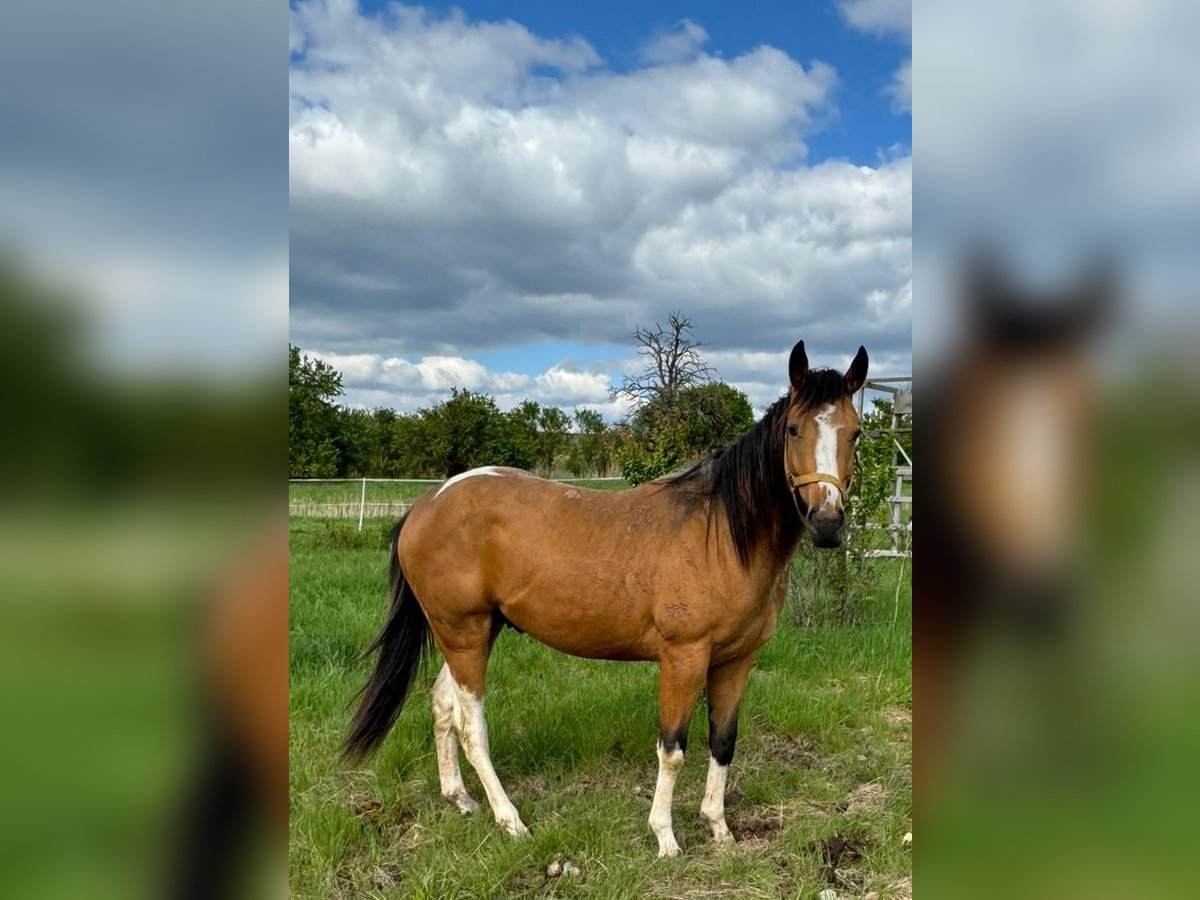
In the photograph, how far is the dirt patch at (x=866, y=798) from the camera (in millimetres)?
3855

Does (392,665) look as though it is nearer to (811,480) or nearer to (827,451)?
(811,480)

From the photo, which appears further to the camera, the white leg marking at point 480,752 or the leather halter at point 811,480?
the white leg marking at point 480,752

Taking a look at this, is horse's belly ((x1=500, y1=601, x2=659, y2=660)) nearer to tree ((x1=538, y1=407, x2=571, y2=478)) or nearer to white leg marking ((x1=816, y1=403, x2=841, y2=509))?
white leg marking ((x1=816, y1=403, x2=841, y2=509))

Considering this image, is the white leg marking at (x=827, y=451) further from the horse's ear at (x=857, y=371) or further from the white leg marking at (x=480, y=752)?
the white leg marking at (x=480, y=752)

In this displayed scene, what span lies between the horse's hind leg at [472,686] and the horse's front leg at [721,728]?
3.48ft

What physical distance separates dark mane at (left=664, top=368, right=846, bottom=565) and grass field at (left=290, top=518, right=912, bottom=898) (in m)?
1.48

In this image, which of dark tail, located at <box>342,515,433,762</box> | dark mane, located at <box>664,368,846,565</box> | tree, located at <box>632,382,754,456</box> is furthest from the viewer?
tree, located at <box>632,382,754,456</box>

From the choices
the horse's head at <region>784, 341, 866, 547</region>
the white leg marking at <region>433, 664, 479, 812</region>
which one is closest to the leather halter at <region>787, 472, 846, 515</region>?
the horse's head at <region>784, 341, 866, 547</region>

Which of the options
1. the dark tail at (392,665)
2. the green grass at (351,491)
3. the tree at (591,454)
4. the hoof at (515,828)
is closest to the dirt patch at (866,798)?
the hoof at (515,828)

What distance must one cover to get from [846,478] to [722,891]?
1.91 metres

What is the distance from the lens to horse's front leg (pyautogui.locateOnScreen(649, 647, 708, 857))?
358 centimetres
